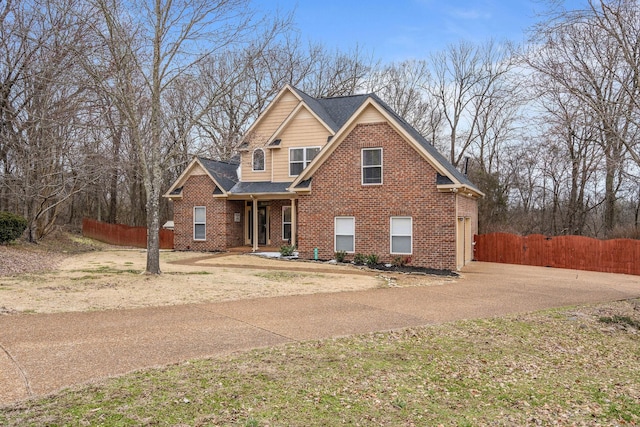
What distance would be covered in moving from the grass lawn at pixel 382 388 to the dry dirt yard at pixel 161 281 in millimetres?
4743

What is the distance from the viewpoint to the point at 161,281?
1334cm

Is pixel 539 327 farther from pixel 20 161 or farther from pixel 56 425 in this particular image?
pixel 20 161

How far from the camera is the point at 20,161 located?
20.4 m

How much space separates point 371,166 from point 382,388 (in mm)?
13476

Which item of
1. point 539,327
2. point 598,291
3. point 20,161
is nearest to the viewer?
point 539,327

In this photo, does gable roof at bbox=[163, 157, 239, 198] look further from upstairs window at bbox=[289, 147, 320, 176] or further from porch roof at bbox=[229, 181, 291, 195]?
upstairs window at bbox=[289, 147, 320, 176]

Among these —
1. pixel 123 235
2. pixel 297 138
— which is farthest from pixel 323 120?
pixel 123 235

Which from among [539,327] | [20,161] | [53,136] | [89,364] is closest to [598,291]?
[539,327]

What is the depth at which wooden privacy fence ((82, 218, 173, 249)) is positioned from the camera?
94.1 ft

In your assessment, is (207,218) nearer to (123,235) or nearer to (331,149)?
(331,149)

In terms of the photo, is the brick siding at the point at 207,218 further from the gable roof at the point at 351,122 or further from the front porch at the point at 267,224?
the gable roof at the point at 351,122

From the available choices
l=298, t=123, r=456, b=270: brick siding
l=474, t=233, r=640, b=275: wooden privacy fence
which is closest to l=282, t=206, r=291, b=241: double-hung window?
l=298, t=123, r=456, b=270: brick siding

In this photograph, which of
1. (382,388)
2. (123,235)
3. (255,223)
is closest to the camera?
(382,388)

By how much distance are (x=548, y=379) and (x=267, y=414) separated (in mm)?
3794
